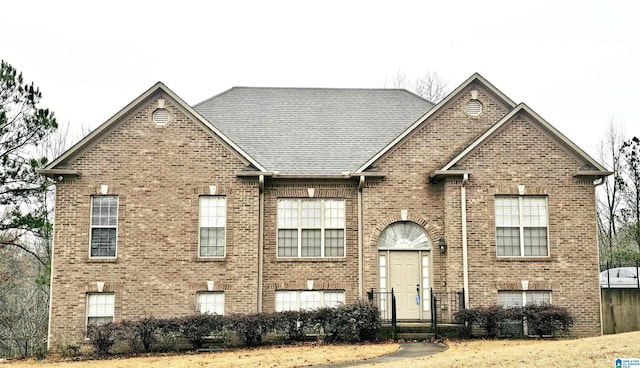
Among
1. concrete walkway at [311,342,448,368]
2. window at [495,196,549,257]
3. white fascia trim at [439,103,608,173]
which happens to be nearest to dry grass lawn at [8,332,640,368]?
concrete walkway at [311,342,448,368]

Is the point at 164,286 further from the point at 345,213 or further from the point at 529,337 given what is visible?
the point at 529,337

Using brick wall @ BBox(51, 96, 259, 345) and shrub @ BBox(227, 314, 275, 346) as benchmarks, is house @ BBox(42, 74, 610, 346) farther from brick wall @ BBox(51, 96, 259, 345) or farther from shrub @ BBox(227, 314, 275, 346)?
shrub @ BBox(227, 314, 275, 346)

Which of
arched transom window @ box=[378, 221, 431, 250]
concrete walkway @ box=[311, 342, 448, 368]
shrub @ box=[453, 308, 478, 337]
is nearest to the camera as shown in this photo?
concrete walkway @ box=[311, 342, 448, 368]

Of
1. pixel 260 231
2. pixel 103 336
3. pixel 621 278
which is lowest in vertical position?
pixel 103 336

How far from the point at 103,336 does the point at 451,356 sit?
9.21 m

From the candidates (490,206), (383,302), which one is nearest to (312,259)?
(383,302)

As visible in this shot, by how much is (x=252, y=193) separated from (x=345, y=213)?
2901mm

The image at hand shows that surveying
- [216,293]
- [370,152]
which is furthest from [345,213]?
[216,293]

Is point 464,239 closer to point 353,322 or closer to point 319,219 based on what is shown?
point 353,322

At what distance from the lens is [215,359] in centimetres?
1753

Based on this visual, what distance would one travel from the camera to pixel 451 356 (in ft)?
52.0

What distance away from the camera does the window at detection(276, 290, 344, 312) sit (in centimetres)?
2178

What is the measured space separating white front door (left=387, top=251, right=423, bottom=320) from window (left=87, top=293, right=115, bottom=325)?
26.5 ft

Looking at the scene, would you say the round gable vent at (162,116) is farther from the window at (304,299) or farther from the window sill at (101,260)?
the window at (304,299)
